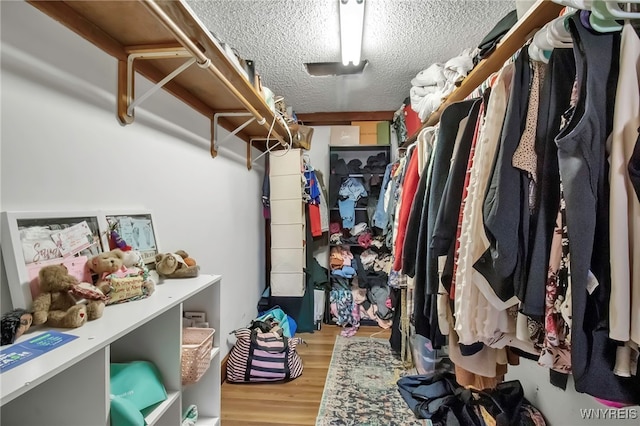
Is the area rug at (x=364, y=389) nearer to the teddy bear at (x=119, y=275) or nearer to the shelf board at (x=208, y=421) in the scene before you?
the shelf board at (x=208, y=421)

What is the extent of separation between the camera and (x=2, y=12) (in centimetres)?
82

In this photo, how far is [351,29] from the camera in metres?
1.79

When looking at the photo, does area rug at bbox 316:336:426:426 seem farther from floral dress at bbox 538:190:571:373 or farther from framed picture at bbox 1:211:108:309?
framed picture at bbox 1:211:108:309

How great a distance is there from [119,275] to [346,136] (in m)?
2.89

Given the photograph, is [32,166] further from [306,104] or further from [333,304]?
[333,304]

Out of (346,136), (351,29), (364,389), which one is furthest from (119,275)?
(346,136)

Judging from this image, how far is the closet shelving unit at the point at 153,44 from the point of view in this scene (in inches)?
38.3

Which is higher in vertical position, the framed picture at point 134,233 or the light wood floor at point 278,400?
the framed picture at point 134,233

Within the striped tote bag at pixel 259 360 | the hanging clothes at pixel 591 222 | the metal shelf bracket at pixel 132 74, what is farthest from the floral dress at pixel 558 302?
the striped tote bag at pixel 259 360

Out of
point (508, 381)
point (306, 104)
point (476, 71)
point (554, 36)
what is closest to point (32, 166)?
point (554, 36)

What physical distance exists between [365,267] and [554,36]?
9.74 ft

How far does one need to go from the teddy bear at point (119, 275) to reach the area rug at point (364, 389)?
4.41 feet

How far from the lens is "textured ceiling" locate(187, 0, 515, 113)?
169 cm

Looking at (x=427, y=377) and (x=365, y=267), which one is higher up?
(x=365, y=267)
